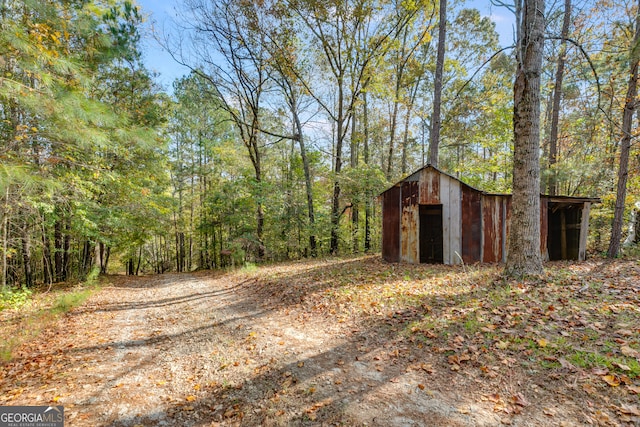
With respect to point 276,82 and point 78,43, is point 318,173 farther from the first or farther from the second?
point 78,43

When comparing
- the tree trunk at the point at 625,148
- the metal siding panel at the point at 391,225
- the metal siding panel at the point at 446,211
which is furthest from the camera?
the metal siding panel at the point at 391,225

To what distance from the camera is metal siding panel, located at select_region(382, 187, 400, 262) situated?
998cm

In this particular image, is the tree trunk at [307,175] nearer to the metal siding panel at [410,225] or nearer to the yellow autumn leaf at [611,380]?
the metal siding panel at [410,225]

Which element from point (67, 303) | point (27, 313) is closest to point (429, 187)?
point (67, 303)

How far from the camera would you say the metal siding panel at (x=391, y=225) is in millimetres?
9984

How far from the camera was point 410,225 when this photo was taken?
9.77 m

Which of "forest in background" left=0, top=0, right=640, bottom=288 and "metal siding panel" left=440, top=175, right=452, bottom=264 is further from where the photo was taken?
"metal siding panel" left=440, top=175, right=452, bottom=264

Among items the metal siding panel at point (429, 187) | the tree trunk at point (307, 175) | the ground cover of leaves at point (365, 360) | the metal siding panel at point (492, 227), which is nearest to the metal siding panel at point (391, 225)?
the metal siding panel at point (429, 187)

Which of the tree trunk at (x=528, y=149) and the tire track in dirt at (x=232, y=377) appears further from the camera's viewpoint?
the tree trunk at (x=528, y=149)

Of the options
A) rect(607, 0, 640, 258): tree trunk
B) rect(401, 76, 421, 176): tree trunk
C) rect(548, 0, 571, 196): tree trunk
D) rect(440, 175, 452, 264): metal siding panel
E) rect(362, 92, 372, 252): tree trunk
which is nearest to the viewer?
rect(607, 0, 640, 258): tree trunk

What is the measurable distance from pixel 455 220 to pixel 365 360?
703 cm

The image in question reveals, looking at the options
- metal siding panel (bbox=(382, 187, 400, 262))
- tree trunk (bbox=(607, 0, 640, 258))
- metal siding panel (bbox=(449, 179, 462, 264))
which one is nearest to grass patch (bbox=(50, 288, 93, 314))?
metal siding panel (bbox=(382, 187, 400, 262))

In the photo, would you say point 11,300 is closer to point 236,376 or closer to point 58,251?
point 58,251

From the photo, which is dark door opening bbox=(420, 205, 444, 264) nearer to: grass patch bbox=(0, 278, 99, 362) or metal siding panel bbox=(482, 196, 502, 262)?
metal siding panel bbox=(482, 196, 502, 262)
